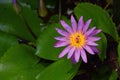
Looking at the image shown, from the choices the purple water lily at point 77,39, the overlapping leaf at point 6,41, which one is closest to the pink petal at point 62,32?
the purple water lily at point 77,39

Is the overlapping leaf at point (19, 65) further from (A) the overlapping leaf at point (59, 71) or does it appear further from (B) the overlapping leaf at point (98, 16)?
(B) the overlapping leaf at point (98, 16)

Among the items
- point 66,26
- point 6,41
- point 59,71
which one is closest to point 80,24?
point 66,26

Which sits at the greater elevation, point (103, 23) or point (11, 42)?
point (103, 23)

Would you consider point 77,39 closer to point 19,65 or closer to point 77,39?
point 77,39

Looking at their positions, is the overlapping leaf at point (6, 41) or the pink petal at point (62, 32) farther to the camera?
the overlapping leaf at point (6, 41)

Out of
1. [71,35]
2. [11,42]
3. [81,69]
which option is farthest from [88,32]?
[11,42]

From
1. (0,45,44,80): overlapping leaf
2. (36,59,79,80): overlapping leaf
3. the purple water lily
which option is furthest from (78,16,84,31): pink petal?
(0,45,44,80): overlapping leaf

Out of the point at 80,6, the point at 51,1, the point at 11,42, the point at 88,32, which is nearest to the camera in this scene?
the point at 88,32

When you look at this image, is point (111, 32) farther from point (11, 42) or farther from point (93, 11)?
point (11, 42)

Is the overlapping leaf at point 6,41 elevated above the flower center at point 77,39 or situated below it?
below
